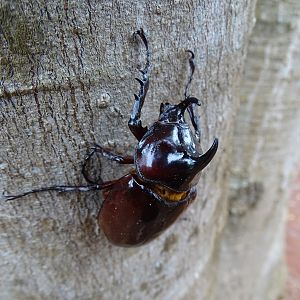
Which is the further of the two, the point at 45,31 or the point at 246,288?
the point at 246,288

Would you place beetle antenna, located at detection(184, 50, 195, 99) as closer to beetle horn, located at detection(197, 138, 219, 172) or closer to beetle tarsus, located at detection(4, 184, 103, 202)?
beetle horn, located at detection(197, 138, 219, 172)

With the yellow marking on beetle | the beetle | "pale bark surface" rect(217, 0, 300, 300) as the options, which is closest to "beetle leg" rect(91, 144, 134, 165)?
the beetle

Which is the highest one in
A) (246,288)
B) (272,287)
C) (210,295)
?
(210,295)

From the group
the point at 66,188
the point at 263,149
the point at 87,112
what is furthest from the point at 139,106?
the point at 263,149

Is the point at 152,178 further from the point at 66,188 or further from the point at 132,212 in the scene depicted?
the point at 66,188

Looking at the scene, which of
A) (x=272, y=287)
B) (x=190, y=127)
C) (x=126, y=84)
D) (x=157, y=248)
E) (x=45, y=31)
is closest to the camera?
(x=45, y=31)

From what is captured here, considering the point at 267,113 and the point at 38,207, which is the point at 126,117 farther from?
the point at 267,113

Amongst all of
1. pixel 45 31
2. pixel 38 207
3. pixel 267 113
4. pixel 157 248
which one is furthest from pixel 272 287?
pixel 45 31
